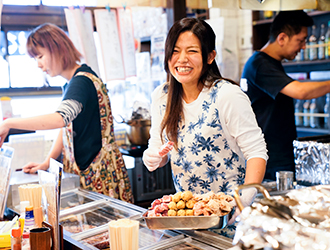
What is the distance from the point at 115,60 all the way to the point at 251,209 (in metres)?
2.81

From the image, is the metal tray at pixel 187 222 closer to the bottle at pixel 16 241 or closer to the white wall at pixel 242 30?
the bottle at pixel 16 241

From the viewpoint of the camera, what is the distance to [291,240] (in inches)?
23.9

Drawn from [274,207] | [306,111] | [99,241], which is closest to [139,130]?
[306,111]

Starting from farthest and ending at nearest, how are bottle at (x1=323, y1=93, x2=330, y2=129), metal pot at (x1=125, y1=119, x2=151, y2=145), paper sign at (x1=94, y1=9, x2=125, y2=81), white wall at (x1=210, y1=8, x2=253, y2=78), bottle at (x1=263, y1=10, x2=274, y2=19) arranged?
1. white wall at (x1=210, y1=8, x2=253, y2=78)
2. bottle at (x1=263, y1=10, x2=274, y2=19)
3. bottle at (x1=323, y1=93, x2=330, y2=129)
4. metal pot at (x1=125, y1=119, x2=151, y2=145)
5. paper sign at (x1=94, y1=9, x2=125, y2=81)

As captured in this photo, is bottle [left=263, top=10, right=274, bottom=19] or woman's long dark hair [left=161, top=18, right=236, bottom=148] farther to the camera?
bottle [left=263, top=10, right=274, bottom=19]

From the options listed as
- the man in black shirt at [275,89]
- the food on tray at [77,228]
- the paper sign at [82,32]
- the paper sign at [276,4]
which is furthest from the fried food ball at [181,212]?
the paper sign at [82,32]

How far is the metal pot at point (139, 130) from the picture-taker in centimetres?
348

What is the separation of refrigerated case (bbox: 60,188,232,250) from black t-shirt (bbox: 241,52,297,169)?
1.27 meters

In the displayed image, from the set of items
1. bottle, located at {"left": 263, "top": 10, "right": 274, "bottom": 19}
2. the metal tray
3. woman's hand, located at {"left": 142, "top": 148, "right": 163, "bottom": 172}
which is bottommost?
the metal tray

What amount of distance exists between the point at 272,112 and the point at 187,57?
116 cm

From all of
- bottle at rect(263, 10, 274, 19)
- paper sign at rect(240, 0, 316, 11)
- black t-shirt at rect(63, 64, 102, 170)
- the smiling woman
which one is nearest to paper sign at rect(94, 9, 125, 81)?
black t-shirt at rect(63, 64, 102, 170)

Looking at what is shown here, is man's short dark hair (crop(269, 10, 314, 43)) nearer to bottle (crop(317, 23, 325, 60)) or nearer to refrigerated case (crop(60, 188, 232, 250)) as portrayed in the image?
bottle (crop(317, 23, 325, 60))

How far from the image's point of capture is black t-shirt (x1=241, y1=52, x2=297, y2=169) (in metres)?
2.51

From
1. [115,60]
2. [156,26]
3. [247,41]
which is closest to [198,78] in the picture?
A: [115,60]
